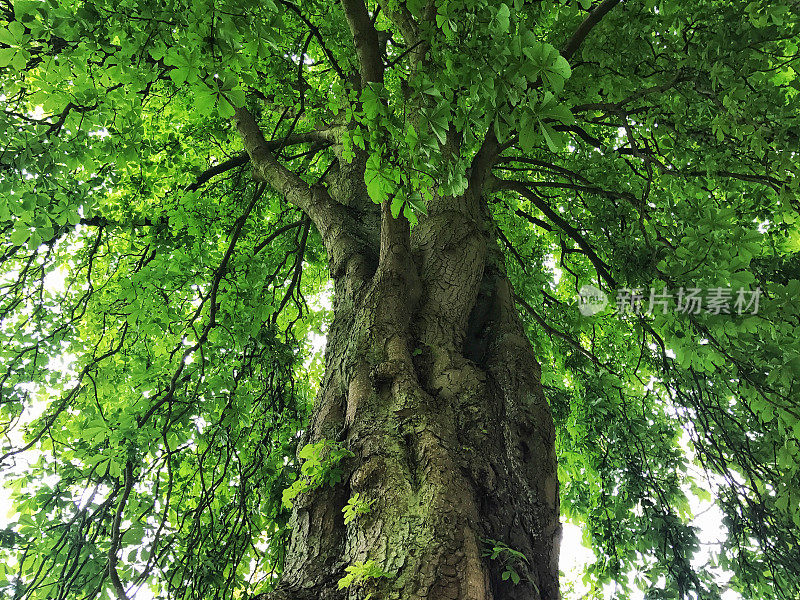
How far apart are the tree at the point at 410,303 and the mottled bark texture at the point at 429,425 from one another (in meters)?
0.01

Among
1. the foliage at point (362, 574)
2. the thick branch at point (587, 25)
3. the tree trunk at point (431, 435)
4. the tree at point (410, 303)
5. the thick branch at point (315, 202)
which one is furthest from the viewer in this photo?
the thick branch at point (315, 202)

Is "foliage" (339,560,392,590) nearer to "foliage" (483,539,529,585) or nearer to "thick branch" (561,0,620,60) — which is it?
"foliage" (483,539,529,585)

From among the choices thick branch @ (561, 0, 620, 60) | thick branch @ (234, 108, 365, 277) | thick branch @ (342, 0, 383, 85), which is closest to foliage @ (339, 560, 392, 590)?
thick branch @ (234, 108, 365, 277)

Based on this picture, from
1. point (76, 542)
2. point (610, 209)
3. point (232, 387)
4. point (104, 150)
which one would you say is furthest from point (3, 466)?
point (610, 209)

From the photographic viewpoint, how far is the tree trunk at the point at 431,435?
1.68 metres

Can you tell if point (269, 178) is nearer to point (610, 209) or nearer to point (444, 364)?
point (444, 364)

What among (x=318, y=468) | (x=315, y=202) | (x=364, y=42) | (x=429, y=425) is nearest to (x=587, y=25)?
(x=364, y=42)

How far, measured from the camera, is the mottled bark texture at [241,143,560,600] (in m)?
1.69

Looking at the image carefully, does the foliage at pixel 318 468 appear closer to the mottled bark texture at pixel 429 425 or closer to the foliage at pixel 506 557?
the mottled bark texture at pixel 429 425

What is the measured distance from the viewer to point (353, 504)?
5.92ft

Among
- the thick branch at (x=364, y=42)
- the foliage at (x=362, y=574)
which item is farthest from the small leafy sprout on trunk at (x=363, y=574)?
the thick branch at (x=364, y=42)

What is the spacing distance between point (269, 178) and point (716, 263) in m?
2.73

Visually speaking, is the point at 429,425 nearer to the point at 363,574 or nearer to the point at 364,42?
the point at 363,574

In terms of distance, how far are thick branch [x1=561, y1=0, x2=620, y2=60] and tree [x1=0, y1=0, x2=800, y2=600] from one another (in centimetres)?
2
